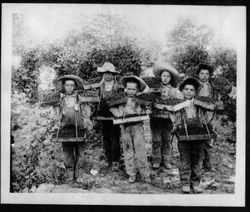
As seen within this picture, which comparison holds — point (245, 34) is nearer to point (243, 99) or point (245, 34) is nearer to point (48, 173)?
point (243, 99)

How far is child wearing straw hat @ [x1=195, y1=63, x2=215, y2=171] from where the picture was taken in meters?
2.13

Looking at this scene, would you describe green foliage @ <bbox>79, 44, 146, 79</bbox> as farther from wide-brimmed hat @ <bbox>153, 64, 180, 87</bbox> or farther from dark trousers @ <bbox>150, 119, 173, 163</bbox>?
dark trousers @ <bbox>150, 119, 173, 163</bbox>

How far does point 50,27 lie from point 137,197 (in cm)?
134

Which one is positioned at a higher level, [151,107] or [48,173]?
[151,107]

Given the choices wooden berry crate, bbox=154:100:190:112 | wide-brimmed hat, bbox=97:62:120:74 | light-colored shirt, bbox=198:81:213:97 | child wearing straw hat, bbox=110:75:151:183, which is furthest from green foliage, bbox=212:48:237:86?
wide-brimmed hat, bbox=97:62:120:74

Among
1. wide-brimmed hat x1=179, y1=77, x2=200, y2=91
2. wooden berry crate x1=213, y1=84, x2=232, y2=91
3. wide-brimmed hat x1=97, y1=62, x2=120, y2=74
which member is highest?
wide-brimmed hat x1=97, y1=62, x2=120, y2=74

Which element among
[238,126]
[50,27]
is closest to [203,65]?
[238,126]

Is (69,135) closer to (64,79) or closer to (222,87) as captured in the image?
(64,79)

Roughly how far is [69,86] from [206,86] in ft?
3.16

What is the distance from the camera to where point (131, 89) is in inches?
83.5

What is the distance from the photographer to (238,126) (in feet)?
6.98

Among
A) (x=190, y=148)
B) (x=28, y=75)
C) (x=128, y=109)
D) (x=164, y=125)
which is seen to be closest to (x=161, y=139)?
(x=164, y=125)

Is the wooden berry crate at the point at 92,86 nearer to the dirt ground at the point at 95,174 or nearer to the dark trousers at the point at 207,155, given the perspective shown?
the dirt ground at the point at 95,174

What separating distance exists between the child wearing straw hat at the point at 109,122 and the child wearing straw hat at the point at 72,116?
11 centimetres
